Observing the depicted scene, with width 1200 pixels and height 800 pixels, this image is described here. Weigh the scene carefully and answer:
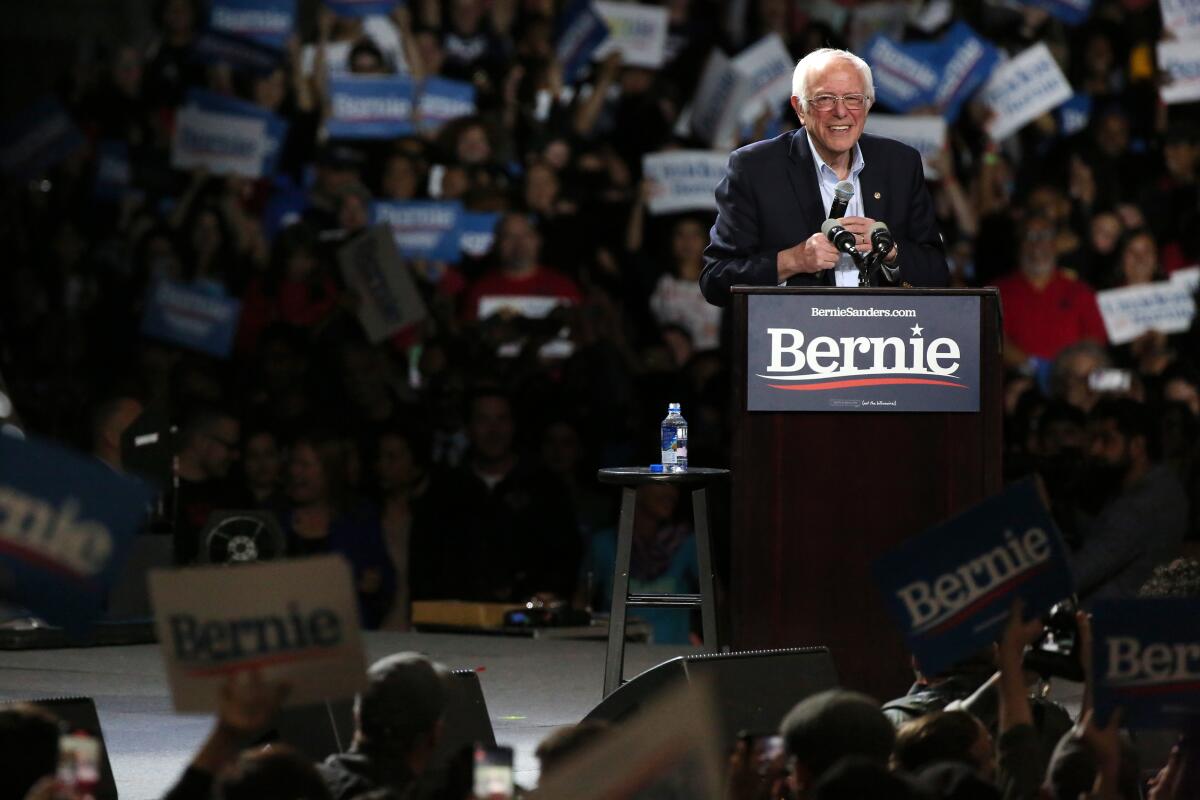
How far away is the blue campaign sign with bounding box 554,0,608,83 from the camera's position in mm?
12641

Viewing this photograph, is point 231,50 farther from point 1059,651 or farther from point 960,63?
point 1059,651

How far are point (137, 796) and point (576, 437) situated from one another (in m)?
4.86

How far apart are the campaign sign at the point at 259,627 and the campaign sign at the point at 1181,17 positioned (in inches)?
374

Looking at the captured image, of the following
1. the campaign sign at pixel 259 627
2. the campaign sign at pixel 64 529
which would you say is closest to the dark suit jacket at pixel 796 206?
the campaign sign at pixel 259 627

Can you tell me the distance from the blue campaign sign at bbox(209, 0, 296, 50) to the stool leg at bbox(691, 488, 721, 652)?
7437 millimetres

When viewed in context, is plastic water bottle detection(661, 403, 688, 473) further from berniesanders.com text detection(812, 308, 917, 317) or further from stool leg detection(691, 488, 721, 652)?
berniesanders.com text detection(812, 308, 917, 317)

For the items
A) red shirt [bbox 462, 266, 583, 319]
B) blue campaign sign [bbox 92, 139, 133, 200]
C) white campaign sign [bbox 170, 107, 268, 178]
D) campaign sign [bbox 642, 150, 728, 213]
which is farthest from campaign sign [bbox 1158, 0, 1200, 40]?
blue campaign sign [bbox 92, 139, 133, 200]

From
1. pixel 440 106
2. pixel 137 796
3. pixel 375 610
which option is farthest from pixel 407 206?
pixel 137 796

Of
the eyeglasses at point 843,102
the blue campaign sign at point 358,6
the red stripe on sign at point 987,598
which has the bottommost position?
the red stripe on sign at point 987,598

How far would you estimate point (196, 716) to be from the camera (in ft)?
20.5

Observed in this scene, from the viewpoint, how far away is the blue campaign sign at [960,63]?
12.1 metres

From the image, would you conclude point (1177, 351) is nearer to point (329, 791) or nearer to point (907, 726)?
point (907, 726)

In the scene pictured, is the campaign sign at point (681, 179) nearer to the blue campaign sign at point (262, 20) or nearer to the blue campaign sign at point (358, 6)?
the blue campaign sign at point (358, 6)

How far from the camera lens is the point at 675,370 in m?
10.5
